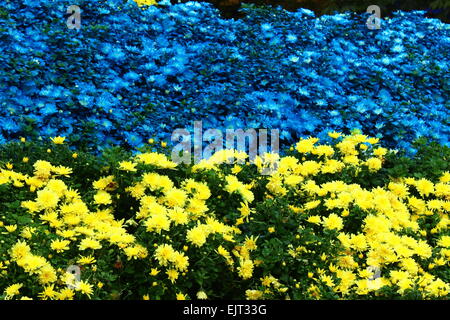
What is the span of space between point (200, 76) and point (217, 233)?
2404 millimetres

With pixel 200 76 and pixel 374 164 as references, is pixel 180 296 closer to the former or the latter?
pixel 374 164

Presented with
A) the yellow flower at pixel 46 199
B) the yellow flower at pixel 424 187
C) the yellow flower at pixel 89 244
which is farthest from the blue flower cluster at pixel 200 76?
the yellow flower at pixel 89 244

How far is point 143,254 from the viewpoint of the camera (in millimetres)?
2730

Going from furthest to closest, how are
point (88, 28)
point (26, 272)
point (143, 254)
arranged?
point (88, 28) < point (143, 254) < point (26, 272)

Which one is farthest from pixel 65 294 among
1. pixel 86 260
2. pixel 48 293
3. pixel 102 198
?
pixel 102 198

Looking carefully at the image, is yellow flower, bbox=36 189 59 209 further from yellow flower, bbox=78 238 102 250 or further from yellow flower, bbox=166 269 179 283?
yellow flower, bbox=166 269 179 283

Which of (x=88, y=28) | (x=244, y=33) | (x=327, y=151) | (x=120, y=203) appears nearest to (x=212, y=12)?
(x=244, y=33)

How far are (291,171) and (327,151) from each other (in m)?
0.31

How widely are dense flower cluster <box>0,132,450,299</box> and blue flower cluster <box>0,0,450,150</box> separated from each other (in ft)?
3.22

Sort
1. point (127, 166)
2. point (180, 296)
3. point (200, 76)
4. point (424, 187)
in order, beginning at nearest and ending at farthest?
point (180, 296) < point (127, 166) < point (424, 187) < point (200, 76)

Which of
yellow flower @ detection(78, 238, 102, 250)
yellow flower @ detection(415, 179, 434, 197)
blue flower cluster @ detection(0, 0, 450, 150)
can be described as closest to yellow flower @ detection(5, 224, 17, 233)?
yellow flower @ detection(78, 238, 102, 250)

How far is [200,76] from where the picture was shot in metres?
5.14
